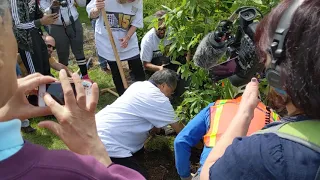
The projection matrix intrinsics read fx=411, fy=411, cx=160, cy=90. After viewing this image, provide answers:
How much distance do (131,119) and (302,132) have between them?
2258 mm

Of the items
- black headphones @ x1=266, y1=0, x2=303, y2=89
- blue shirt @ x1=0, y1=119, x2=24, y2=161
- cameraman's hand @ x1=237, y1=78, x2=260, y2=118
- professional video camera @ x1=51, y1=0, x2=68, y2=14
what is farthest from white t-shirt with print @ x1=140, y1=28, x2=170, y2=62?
blue shirt @ x1=0, y1=119, x2=24, y2=161

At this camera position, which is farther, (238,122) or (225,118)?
(225,118)

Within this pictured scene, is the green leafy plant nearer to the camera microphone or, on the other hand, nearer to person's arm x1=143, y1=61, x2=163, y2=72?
the camera microphone

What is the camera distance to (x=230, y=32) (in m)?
2.22

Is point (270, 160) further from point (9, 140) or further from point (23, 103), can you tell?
point (23, 103)

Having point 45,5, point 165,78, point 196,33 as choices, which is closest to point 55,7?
point 45,5

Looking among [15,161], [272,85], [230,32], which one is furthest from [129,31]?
[15,161]

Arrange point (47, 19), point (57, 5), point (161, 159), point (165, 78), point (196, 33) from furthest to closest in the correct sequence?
1. point (57, 5)
2. point (47, 19)
3. point (161, 159)
4. point (165, 78)
5. point (196, 33)

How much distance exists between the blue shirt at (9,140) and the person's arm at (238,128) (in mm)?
654

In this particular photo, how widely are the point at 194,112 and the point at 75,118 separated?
7.03 ft

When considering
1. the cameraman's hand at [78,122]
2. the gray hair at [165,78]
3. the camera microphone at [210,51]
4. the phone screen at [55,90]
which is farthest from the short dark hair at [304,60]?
the gray hair at [165,78]

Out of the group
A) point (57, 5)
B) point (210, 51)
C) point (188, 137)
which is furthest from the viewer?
point (57, 5)

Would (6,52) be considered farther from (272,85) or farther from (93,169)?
(272,85)

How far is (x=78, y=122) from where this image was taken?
1129mm
